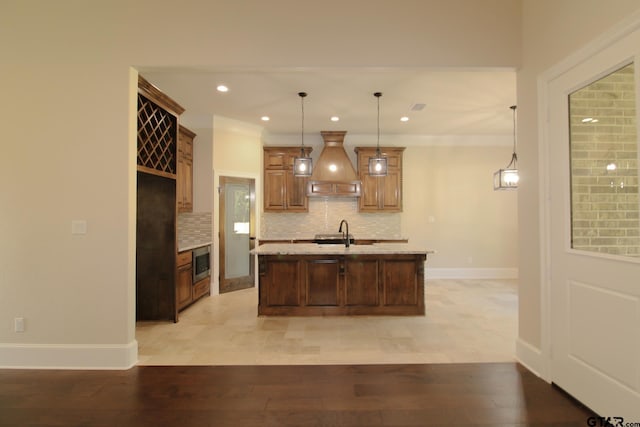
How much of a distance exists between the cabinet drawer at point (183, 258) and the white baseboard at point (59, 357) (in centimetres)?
149

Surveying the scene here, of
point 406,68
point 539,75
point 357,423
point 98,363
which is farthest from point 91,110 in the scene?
point 539,75

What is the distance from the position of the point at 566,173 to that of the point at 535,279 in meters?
0.91

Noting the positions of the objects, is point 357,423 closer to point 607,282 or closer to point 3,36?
point 607,282

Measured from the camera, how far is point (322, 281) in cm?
418

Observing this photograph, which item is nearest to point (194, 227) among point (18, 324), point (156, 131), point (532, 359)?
point (156, 131)

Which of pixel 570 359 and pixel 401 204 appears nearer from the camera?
pixel 570 359

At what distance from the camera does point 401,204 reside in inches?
256

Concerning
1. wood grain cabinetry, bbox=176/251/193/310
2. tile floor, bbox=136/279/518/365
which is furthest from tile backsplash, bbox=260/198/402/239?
wood grain cabinetry, bbox=176/251/193/310

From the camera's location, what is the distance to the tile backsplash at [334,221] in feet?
22.0

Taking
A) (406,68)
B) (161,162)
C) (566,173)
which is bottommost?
(566,173)

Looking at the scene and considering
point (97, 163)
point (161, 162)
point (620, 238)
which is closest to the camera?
point (620, 238)

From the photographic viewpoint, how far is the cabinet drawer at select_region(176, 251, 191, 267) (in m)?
4.19

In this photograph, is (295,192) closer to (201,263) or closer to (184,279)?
(201,263)

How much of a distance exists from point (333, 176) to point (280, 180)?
1080 mm
